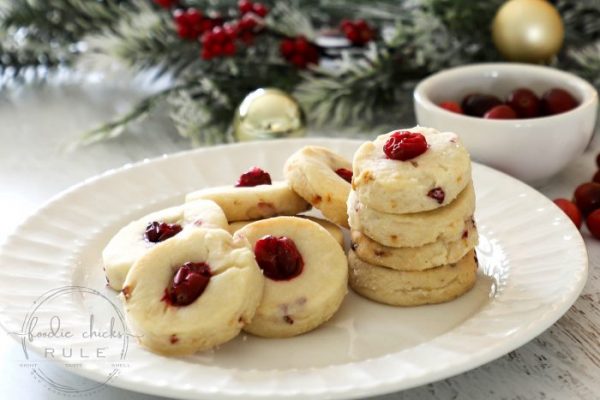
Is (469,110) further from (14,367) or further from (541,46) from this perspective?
(14,367)

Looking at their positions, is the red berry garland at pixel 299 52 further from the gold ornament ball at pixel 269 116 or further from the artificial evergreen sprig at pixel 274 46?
the gold ornament ball at pixel 269 116

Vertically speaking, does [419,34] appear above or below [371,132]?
above

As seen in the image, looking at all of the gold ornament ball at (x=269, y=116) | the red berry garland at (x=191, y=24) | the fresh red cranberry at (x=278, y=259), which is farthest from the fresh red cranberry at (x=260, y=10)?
the fresh red cranberry at (x=278, y=259)

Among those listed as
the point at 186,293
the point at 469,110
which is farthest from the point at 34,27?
the point at 186,293

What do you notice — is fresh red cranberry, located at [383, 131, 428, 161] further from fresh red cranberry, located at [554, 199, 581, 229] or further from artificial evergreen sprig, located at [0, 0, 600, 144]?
artificial evergreen sprig, located at [0, 0, 600, 144]

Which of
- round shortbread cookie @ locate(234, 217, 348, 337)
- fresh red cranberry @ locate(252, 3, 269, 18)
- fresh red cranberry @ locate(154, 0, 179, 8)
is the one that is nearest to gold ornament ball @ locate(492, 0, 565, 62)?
fresh red cranberry @ locate(252, 3, 269, 18)
